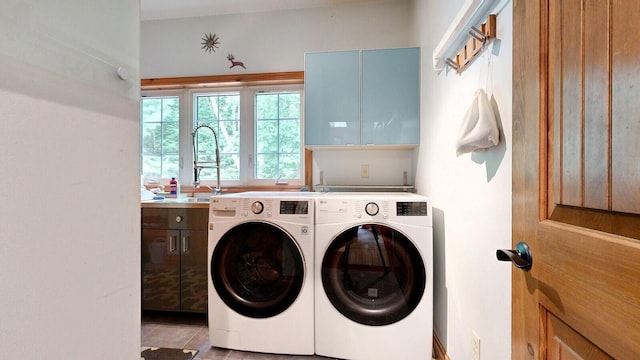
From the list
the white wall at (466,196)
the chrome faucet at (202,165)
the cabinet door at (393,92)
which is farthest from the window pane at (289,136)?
the white wall at (466,196)

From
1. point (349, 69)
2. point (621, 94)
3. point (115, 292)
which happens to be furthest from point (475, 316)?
point (349, 69)

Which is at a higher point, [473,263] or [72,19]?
[72,19]

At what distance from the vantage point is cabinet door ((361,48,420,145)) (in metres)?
1.92

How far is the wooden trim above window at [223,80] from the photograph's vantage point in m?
2.41

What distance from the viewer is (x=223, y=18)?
249 centimetres

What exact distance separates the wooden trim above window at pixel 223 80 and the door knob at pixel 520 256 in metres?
2.16

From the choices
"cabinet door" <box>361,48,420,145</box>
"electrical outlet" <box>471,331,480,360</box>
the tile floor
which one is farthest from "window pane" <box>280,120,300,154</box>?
"electrical outlet" <box>471,331,480,360</box>

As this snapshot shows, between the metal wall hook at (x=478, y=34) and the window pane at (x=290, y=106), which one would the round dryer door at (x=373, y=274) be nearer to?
the metal wall hook at (x=478, y=34)

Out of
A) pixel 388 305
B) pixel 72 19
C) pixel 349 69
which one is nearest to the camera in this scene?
pixel 72 19

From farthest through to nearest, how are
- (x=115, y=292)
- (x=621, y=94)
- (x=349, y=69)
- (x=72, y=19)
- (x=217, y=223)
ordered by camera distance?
1. (x=349, y=69)
2. (x=217, y=223)
3. (x=115, y=292)
4. (x=72, y=19)
5. (x=621, y=94)

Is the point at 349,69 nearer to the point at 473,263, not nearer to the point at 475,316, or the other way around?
the point at 473,263

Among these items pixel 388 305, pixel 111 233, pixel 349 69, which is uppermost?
pixel 349 69

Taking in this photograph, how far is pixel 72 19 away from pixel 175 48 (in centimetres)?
222

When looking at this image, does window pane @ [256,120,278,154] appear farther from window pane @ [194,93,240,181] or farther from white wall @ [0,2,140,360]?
white wall @ [0,2,140,360]
